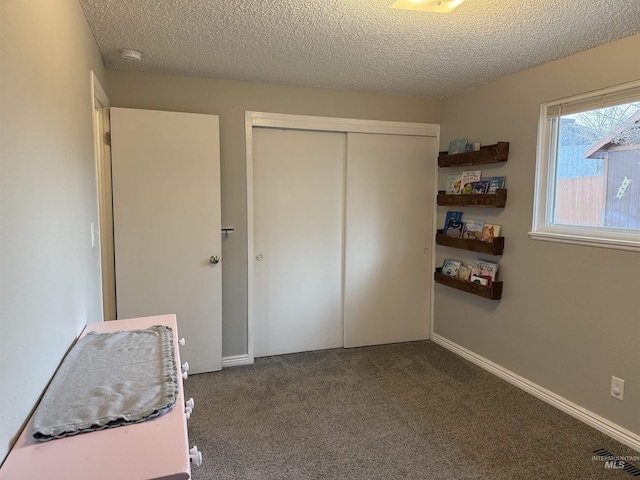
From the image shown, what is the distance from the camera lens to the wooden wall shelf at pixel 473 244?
9.84 feet

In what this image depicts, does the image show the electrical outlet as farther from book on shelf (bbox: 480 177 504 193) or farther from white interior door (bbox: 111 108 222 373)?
white interior door (bbox: 111 108 222 373)

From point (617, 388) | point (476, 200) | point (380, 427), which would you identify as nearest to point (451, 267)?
point (476, 200)

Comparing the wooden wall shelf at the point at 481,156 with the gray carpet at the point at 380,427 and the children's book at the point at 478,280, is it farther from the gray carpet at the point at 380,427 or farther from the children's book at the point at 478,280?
the gray carpet at the point at 380,427

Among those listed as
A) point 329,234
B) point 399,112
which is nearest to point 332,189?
point 329,234

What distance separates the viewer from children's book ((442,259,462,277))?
350cm

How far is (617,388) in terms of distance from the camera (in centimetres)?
231

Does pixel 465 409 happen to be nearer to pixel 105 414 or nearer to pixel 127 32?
pixel 105 414

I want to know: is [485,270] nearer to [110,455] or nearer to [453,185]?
[453,185]

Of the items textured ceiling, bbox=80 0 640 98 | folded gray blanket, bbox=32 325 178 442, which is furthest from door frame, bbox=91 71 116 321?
folded gray blanket, bbox=32 325 178 442

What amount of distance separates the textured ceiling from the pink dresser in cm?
178

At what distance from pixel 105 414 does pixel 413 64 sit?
2.59 m

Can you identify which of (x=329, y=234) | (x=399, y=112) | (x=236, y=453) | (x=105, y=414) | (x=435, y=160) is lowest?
(x=236, y=453)

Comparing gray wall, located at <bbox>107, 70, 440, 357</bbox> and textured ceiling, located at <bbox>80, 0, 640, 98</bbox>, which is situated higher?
textured ceiling, located at <bbox>80, 0, 640, 98</bbox>

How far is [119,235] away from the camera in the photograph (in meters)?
2.83
